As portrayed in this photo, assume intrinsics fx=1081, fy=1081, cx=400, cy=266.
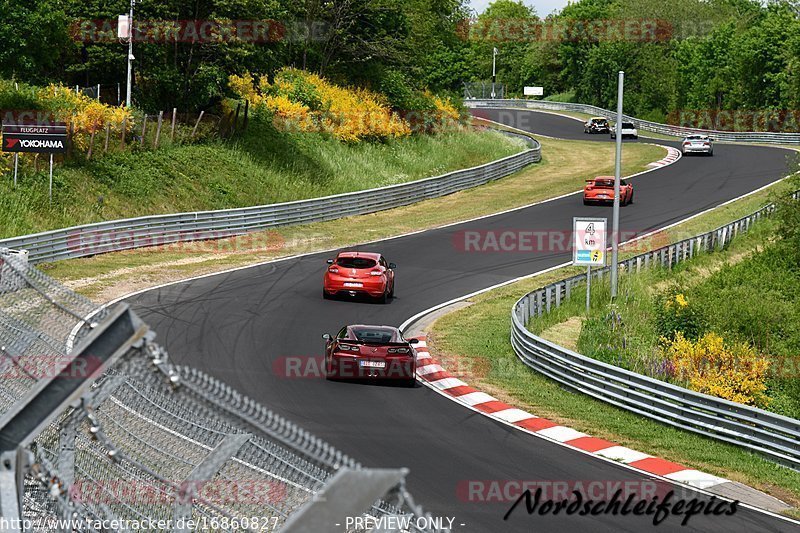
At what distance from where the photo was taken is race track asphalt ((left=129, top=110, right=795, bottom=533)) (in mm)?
13844

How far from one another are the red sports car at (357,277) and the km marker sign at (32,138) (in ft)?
31.6

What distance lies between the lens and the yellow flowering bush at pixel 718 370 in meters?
22.1

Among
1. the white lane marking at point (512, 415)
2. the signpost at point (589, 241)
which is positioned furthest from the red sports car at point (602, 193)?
the white lane marking at point (512, 415)

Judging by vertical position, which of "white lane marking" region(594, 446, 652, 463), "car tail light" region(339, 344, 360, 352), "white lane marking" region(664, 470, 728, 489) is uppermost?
"car tail light" region(339, 344, 360, 352)

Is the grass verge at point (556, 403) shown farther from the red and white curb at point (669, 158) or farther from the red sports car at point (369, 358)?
the red and white curb at point (669, 158)

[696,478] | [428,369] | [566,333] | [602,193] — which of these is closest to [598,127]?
[602,193]

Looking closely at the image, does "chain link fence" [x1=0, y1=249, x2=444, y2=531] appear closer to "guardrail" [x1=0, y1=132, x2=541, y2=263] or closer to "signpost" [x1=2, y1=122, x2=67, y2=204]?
"guardrail" [x1=0, y1=132, x2=541, y2=263]

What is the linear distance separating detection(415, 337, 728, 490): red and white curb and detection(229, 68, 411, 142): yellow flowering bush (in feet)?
90.2

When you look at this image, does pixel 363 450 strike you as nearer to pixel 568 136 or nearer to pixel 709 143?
pixel 709 143

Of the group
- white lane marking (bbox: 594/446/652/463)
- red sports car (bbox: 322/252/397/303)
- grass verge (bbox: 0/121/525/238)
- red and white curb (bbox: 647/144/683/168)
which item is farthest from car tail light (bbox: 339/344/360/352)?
red and white curb (bbox: 647/144/683/168)

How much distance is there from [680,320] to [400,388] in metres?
11.1

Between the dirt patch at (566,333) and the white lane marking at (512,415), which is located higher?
the white lane marking at (512,415)

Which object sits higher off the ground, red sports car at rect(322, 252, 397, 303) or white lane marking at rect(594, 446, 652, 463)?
red sports car at rect(322, 252, 397, 303)

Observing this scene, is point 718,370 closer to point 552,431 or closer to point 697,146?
point 552,431
